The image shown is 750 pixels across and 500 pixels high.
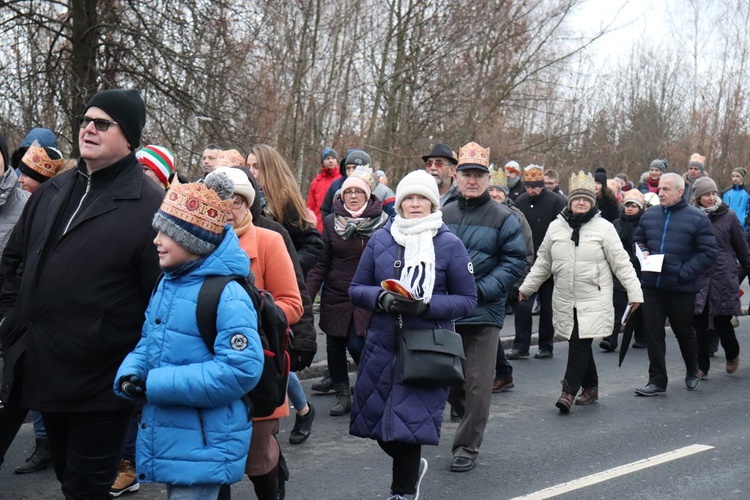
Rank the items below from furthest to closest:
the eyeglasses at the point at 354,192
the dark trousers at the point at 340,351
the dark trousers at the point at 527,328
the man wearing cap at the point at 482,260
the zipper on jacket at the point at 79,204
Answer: the dark trousers at the point at 527,328 → the dark trousers at the point at 340,351 → the eyeglasses at the point at 354,192 → the man wearing cap at the point at 482,260 → the zipper on jacket at the point at 79,204

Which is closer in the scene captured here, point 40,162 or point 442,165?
point 40,162

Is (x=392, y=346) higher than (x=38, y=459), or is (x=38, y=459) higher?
(x=392, y=346)

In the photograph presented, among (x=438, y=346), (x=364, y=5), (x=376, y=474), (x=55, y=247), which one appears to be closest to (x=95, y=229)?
(x=55, y=247)

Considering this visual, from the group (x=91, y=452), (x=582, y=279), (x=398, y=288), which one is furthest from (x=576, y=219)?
(x=91, y=452)

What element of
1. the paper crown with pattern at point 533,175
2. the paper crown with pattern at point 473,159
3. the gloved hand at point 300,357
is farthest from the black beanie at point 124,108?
the paper crown with pattern at point 533,175

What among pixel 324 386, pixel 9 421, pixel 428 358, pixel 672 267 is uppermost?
pixel 672 267

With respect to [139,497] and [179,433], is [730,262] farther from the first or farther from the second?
[179,433]

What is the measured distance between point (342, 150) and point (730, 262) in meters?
10.5

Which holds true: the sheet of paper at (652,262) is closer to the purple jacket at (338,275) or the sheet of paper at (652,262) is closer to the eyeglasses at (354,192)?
the purple jacket at (338,275)

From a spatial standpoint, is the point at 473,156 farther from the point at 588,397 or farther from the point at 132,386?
the point at 132,386

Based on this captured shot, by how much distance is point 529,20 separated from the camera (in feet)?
76.1

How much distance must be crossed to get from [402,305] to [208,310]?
5.11ft

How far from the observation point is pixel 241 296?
12.5 feet

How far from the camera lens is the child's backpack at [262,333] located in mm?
3771
